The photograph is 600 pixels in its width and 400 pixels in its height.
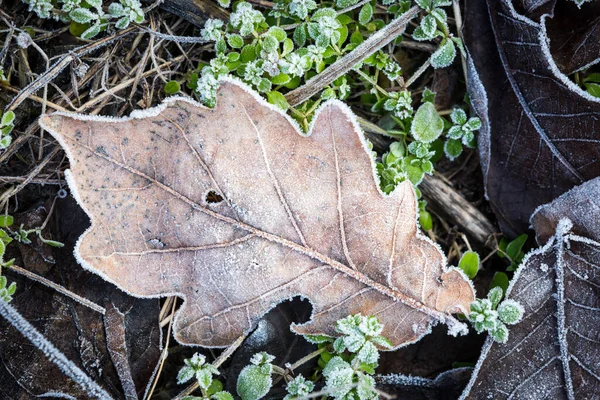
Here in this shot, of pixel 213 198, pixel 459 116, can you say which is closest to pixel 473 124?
pixel 459 116

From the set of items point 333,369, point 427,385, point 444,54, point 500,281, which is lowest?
point 427,385

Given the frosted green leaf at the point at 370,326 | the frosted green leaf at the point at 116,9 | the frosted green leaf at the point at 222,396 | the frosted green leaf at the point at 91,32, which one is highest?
the frosted green leaf at the point at 116,9

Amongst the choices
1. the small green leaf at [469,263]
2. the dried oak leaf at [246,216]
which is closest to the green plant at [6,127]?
the dried oak leaf at [246,216]

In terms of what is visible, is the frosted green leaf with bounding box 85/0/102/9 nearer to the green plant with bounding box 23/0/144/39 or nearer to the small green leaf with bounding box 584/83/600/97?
the green plant with bounding box 23/0/144/39

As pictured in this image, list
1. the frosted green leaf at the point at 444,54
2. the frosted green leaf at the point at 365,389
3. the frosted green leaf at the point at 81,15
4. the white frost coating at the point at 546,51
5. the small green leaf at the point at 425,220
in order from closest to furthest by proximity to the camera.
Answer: the frosted green leaf at the point at 365,389 → the white frost coating at the point at 546,51 → the frosted green leaf at the point at 81,15 → the frosted green leaf at the point at 444,54 → the small green leaf at the point at 425,220

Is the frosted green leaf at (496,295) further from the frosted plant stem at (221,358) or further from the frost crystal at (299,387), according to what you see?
the frosted plant stem at (221,358)

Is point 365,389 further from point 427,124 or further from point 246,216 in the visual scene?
point 427,124
